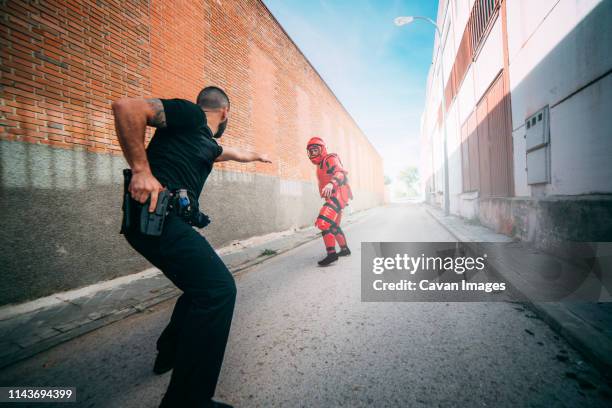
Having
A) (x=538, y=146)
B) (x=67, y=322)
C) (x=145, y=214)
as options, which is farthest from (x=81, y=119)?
(x=538, y=146)

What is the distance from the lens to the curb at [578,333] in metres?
1.64

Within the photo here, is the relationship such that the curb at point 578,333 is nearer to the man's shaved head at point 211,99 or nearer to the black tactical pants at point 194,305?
the black tactical pants at point 194,305

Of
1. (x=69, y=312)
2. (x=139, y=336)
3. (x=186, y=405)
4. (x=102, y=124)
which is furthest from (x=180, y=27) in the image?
(x=186, y=405)

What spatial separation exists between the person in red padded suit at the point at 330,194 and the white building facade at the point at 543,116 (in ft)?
11.1

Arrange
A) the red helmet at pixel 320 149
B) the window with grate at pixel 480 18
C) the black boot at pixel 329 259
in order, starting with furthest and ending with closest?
the window with grate at pixel 480 18
the red helmet at pixel 320 149
the black boot at pixel 329 259

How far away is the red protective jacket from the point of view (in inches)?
192

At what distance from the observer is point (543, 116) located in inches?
181

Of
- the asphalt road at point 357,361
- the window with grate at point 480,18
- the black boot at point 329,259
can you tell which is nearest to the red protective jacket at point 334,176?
the black boot at point 329,259

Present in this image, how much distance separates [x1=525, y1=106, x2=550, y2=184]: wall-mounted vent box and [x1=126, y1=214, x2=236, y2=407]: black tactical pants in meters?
5.80

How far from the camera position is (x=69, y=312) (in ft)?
9.78

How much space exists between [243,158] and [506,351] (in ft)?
8.91

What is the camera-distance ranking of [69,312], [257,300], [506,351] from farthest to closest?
[257,300], [69,312], [506,351]

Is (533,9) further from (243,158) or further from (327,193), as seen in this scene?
(243,158)

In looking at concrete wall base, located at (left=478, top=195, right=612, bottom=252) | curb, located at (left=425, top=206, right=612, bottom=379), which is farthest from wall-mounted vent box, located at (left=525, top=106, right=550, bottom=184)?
curb, located at (left=425, top=206, right=612, bottom=379)
